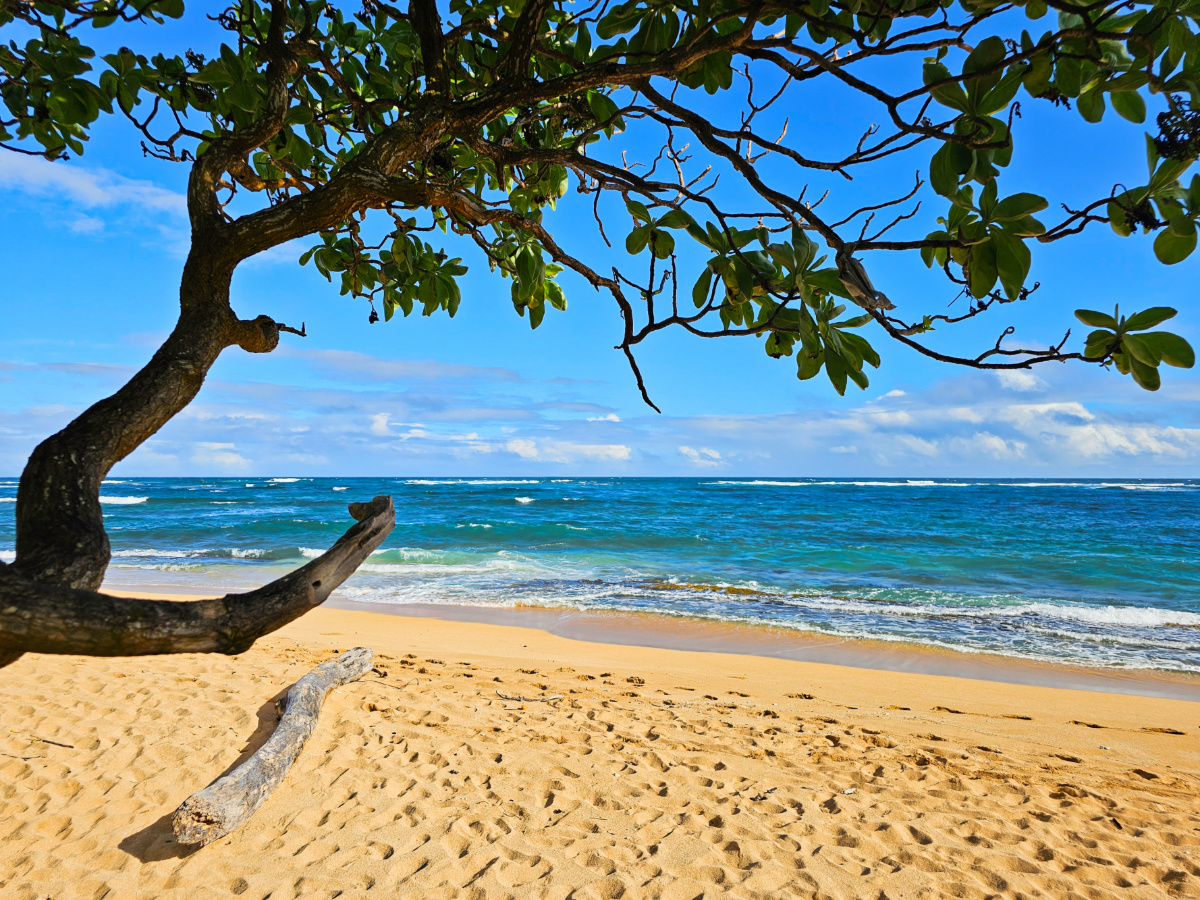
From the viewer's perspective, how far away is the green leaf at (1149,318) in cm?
102

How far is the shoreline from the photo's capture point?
6496mm

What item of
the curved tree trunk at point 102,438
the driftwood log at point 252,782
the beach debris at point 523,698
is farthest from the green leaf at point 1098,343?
the beach debris at point 523,698

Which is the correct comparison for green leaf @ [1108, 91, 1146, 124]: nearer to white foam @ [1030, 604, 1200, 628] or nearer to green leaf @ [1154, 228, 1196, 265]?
green leaf @ [1154, 228, 1196, 265]

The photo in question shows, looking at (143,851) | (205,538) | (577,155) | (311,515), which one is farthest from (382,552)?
(577,155)

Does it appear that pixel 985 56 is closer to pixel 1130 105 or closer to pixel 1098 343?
pixel 1130 105

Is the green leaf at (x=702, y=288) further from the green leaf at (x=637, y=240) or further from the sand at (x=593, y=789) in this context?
the sand at (x=593, y=789)

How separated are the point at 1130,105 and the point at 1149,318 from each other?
1.54 feet

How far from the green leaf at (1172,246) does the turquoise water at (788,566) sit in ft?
25.0

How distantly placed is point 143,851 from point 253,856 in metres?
0.48

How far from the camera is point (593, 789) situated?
11.7 feet

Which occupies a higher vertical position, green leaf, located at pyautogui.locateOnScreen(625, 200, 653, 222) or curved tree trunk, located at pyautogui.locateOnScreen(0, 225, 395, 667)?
green leaf, located at pyautogui.locateOnScreen(625, 200, 653, 222)

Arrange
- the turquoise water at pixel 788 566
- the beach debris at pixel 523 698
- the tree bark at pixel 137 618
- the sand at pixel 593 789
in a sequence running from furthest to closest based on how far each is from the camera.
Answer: the turquoise water at pixel 788 566, the beach debris at pixel 523 698, the sand at pixel 593 789, the tree bark at pixel 137 618

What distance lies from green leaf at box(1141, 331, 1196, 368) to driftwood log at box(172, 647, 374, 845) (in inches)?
142

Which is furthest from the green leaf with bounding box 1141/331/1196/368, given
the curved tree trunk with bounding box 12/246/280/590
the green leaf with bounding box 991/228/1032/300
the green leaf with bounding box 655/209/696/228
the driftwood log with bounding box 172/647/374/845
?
the driftwood log with bounding box 172/647/374/845
